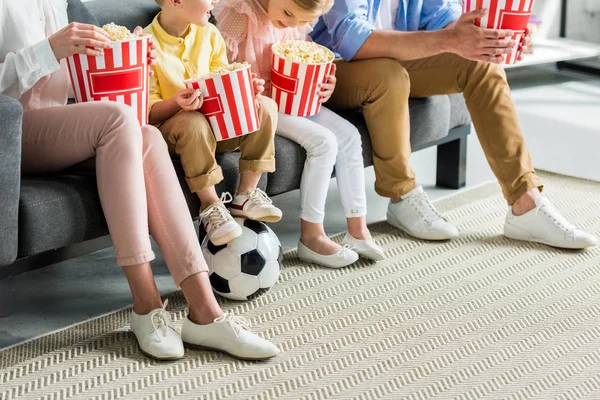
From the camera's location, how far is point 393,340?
6.85 ft

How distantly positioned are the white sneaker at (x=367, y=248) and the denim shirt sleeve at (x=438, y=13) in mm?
770

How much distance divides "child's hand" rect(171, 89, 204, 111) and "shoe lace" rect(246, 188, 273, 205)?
28 centimetres

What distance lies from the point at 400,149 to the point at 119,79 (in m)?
0.94

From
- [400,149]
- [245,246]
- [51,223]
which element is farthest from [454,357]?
[51,223]

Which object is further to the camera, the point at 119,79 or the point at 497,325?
the point at 497,325

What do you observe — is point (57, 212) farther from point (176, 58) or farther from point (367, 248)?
point (367, 248)

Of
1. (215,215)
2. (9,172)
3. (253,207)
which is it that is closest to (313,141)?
(253,207)

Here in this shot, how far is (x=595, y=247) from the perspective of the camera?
2.62m

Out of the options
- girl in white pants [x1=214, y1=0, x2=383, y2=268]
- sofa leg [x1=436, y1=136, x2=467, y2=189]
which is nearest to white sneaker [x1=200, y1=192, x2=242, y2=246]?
girl in white pants [x1=214, y1=0, x2=383, y2=268]

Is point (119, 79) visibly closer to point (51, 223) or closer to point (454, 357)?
point (51, 223)

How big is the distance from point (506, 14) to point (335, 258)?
0.81 metres

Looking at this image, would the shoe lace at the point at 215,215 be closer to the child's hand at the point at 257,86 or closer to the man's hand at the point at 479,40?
the child's hand at the point at 257,86

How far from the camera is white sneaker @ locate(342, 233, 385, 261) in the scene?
2.51m

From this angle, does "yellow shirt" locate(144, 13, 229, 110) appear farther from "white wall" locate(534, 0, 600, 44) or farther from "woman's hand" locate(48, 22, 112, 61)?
"white wall" locate(534, 0, 600, 44)
